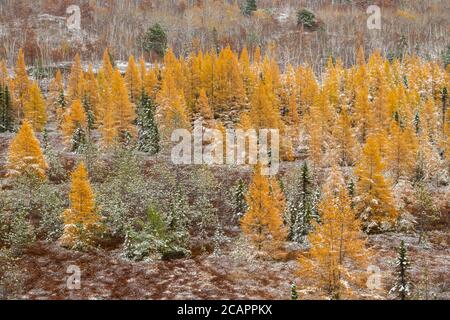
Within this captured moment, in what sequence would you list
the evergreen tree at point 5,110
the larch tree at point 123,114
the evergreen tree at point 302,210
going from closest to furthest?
1. the evergreen tree at point 302,210
2. the larch tree at point 123,114
3. the evergreen tree at point 5,110

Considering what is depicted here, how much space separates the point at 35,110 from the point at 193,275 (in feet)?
176

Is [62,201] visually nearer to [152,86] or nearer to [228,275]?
[228,275]

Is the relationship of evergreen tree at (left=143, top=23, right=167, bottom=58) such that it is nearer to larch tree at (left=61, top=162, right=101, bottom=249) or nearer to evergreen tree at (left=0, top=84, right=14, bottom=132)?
evergreen tree at (left=0, top=84, right=14, bottom=132)

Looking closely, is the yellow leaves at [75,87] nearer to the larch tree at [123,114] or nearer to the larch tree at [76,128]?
the larch tree at [76,128]

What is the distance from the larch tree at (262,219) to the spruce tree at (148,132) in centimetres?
2870

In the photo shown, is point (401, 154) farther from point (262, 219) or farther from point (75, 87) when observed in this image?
point (75, 87)

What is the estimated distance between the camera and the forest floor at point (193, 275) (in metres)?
35.9

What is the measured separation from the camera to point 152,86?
85625mm

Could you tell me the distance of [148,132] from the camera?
70438mm

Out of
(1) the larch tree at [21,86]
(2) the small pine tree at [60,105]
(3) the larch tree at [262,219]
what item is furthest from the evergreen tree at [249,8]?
(3) the larch tree at [262,219]

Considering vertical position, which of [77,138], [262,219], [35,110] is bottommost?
[262,219]

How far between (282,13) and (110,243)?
551 feet

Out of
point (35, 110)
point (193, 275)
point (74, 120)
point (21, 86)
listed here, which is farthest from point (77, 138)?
point (193, 275)
